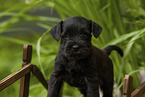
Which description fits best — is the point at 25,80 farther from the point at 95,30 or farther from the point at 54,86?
the point at 95,30

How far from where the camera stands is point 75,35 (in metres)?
0.65

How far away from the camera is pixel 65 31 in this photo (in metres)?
0.66

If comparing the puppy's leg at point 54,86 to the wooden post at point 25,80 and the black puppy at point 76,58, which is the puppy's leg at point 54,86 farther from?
the wooden post at point 25,80

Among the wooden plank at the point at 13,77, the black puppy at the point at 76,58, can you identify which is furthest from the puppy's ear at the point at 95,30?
the wooden plank at the point at 13,77

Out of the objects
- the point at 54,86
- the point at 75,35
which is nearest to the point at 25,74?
the point at 54,86

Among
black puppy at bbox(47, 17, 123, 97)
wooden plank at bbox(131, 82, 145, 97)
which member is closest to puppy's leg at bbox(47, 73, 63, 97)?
black puppy at bbox(47, 17, 123, 97)

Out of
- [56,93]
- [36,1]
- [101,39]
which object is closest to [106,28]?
[101,39]

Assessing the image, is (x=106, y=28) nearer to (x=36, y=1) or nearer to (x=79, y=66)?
(x=36, y=1)

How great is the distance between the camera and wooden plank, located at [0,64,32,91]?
683mm

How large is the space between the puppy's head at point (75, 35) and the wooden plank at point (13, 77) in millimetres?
203

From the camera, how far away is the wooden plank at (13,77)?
2.24ft

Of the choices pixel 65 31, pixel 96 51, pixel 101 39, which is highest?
pixel 65 31

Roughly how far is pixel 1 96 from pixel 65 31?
0.38 meters

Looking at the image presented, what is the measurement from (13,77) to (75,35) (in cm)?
27
